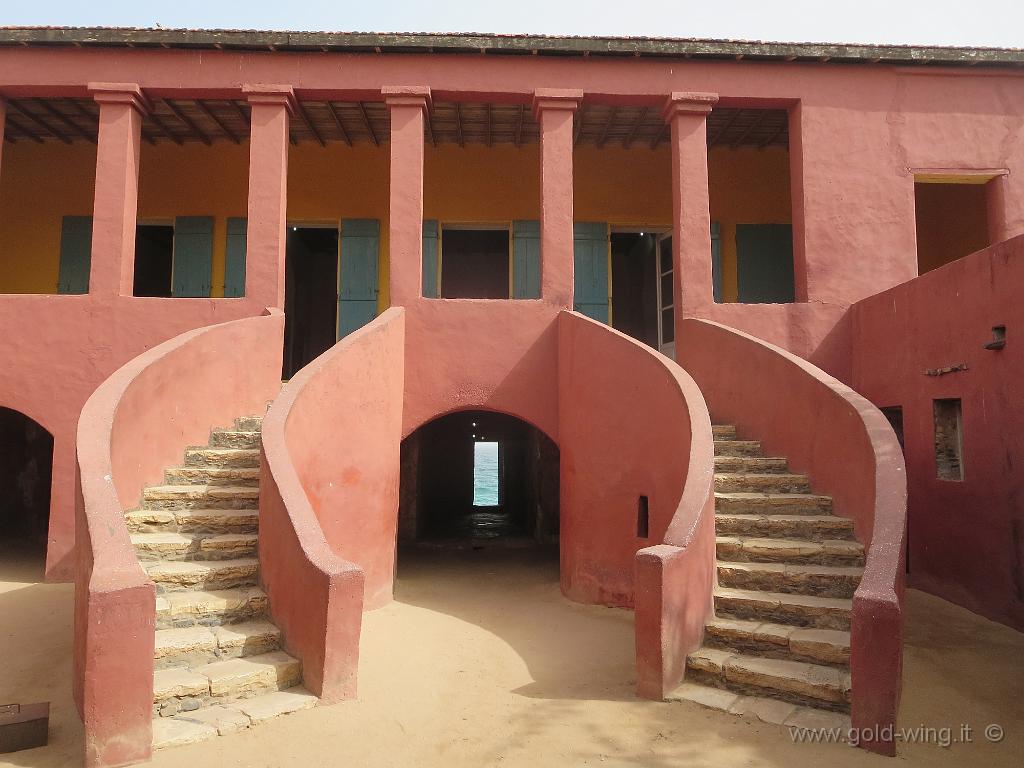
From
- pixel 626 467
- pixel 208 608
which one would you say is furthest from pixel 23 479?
pixel 626 467

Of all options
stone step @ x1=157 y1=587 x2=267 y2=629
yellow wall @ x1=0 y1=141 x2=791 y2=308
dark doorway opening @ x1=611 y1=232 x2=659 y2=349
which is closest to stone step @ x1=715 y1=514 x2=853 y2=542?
stone step @ x1=157 y1=587 x2=267 y2=629

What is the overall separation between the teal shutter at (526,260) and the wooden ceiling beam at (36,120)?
6.87 m

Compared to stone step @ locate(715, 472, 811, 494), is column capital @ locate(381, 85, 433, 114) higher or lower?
higher

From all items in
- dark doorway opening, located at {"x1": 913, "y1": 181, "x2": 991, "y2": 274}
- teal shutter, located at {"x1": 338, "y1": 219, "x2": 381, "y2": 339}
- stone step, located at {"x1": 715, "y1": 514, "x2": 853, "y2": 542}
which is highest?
dark doorway opening, located at {"x1": 913, "y1": 181, "x2": 991, "y2": 274}

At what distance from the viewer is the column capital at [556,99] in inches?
349

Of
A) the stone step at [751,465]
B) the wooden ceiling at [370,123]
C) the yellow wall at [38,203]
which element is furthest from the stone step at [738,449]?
the yellow wall at [38,203]

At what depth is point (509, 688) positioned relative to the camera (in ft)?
16.9

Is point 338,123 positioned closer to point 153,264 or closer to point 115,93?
point 115,93

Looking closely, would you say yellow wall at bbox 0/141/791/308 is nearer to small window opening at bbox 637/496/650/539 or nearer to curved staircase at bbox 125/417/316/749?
small window opening at bbox 637/496/650/539

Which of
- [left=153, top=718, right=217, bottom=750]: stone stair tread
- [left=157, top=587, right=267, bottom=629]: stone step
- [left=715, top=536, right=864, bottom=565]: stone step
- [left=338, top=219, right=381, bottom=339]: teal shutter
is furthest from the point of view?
[left=338, top=219, right=381, bottom=339]: teal shutter

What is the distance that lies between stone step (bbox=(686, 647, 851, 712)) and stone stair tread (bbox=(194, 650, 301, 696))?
2.68 meters

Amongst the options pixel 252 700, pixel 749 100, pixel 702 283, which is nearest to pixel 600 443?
pixel 702 283

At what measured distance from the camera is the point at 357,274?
10.8 meters

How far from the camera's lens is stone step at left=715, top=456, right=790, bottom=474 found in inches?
264
